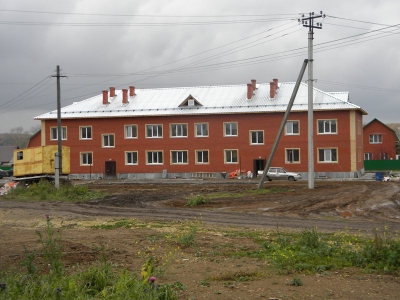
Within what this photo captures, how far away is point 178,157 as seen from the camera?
61.0 m

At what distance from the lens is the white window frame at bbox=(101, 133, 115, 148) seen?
62.4m

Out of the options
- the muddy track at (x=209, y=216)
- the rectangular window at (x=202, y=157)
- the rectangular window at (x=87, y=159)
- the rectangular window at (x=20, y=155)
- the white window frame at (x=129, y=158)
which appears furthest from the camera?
the rectangular window at (x=87, y=159)

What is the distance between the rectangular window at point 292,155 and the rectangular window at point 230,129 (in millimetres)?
6052

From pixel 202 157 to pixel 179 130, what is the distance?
4.01 meters

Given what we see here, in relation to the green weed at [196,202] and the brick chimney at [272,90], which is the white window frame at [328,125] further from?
the green weed at [196,202]

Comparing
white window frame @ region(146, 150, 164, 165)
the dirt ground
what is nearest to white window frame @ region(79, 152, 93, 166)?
white window frame @ region(146, 150, 164, 165)

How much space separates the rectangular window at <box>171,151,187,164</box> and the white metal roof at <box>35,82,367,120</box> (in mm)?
4408

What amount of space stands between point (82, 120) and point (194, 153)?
13676 mm

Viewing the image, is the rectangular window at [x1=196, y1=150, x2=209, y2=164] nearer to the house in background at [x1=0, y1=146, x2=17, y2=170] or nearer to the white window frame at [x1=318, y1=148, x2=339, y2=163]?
the white window frame at [x1=318, y1=148, x2=339, y2=163]

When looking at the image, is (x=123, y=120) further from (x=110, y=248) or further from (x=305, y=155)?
→ (x=110, y=248)

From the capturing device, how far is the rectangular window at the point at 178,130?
199 feet

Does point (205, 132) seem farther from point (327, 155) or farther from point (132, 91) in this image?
point (327, 155)

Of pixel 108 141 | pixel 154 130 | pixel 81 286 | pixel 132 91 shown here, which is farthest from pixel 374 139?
pixel 81 286

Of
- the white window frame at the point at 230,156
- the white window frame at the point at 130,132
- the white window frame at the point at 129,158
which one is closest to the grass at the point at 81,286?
the white window frame at the point at 230,156
